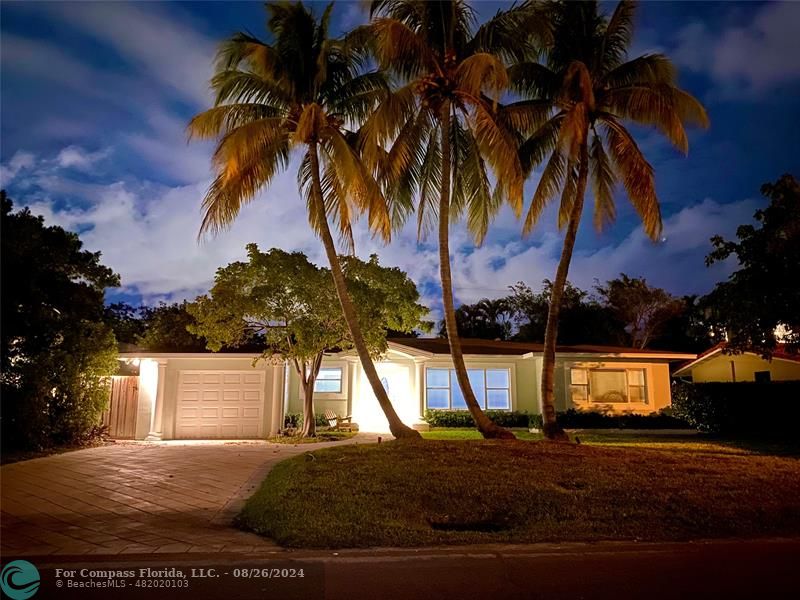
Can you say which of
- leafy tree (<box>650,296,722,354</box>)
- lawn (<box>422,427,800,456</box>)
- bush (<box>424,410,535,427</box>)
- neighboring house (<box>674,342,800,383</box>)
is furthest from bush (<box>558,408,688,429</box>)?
leafy tree (<box>650,296,722,354</box>)

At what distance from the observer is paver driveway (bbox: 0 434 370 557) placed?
7062 mm

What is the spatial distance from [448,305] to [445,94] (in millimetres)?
4583

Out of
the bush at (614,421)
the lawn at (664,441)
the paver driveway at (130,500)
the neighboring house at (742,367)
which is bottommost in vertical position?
Answer: the paver driveway at (130,500)

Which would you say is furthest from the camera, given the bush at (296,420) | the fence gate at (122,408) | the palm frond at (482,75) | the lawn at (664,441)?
the bush at (296,420)

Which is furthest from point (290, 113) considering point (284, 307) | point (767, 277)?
point (767, 277)

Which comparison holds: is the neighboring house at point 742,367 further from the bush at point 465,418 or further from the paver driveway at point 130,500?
the paver driveway at point 130,500

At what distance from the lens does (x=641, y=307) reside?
3862 centimetres

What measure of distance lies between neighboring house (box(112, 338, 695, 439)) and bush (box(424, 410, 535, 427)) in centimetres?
46

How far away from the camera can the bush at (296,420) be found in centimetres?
2035

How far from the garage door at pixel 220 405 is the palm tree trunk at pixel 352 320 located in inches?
260

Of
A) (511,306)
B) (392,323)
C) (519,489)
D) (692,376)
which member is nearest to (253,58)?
(392,323)

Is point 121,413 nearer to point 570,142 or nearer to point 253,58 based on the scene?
point 253,58

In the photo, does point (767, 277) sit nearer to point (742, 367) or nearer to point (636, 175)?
point (636, 175)

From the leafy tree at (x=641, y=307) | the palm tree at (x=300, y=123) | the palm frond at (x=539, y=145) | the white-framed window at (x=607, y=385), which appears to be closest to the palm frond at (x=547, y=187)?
the palm frond at (x=539, y=145)
